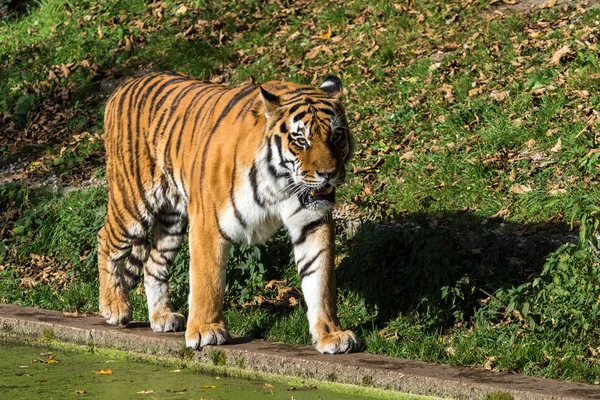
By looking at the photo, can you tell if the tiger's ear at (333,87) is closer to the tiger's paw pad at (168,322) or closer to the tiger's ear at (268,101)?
the tiger's ear at (268,101)

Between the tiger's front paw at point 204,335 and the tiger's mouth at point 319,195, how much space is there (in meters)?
0.86

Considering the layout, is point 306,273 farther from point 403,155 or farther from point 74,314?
point 403,155

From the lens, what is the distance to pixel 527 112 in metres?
8.15

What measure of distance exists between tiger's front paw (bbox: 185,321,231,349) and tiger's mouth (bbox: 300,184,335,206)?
2.81 feet

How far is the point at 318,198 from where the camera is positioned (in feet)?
18.2

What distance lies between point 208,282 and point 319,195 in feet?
2.66

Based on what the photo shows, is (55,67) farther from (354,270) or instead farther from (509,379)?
(509,379)

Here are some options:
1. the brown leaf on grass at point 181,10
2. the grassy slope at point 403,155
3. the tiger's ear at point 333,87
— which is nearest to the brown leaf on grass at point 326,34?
the grassy slope at point 403,155

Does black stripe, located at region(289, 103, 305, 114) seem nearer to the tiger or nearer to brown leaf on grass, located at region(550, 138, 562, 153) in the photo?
the tiger

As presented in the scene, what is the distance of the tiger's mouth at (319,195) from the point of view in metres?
5.53

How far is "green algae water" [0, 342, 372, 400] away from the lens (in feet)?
16.7

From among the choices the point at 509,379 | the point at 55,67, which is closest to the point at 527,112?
the point at 509,379

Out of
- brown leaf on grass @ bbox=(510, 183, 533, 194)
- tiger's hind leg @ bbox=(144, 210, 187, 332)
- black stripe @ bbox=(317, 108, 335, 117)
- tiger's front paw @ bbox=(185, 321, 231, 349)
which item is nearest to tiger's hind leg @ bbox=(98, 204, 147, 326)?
tiger's hind leg @ bbox=(144, 210, 187, 332)

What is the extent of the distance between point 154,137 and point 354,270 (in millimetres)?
1541
